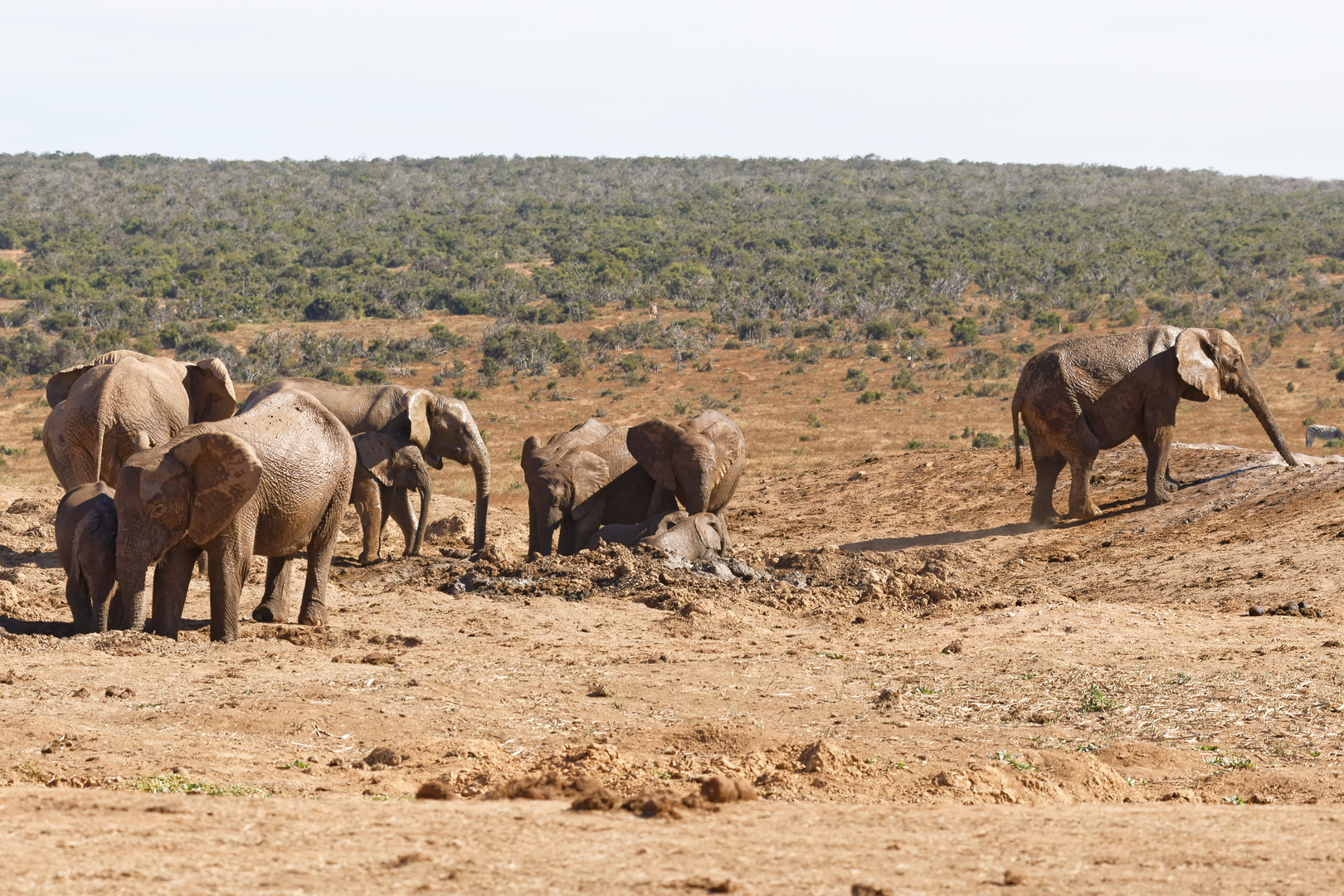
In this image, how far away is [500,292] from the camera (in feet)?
175

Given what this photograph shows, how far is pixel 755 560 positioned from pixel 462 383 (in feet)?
86.9

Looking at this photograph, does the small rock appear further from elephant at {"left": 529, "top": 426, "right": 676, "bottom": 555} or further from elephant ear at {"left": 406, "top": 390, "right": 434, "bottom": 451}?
elephant ear at {"left": 406, "top": 390, "right": 434, "bottom": 451}

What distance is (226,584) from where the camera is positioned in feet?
31.6

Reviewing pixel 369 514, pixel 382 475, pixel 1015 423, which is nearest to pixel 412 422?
pixel 382 475

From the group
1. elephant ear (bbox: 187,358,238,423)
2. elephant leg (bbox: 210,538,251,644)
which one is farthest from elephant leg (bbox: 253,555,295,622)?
elephant ear (bbox: 187,358,238,423)

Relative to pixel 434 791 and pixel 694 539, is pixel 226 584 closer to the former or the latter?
pixel 434 791

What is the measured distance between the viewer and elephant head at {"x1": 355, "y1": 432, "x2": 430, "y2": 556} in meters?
14.9

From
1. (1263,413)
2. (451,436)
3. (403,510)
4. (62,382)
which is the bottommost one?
(403,510)

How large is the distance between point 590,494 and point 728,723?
7714 mm

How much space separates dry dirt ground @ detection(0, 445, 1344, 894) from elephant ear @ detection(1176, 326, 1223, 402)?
1.64m

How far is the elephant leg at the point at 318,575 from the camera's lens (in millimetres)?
10773

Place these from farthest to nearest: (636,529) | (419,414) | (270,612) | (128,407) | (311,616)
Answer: (419,414)
(636,529)
(128,407)
(311,616)
(270,612)

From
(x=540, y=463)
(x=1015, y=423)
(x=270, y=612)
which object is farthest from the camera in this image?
(x=1015, y=423)

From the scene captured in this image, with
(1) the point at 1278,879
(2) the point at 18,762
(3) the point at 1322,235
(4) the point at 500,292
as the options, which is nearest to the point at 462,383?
(4) the point at 500,292
